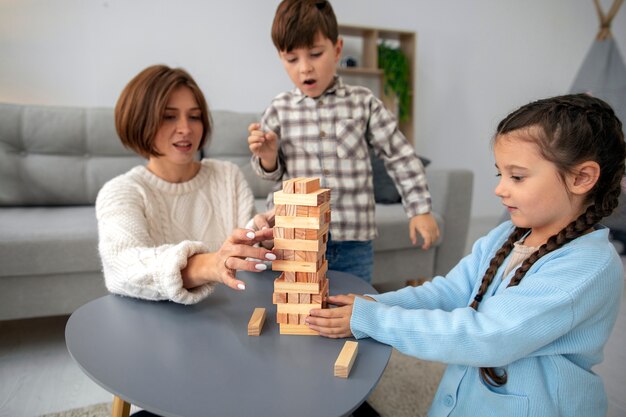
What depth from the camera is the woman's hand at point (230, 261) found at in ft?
2.50

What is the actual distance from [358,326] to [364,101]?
0.83 meters

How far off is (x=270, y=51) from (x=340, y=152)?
82.3 inches

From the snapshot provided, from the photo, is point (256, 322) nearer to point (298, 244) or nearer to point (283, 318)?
point (283, 318)

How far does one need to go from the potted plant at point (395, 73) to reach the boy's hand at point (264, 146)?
2.30 metres

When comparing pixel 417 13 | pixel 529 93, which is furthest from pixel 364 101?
pixel 529 93

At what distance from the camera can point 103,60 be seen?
2684 millimetres

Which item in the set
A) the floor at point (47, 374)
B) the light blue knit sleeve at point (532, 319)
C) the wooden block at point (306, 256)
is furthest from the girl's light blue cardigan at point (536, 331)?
the floor at point (47, 374)

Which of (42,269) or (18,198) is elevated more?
(18,198)

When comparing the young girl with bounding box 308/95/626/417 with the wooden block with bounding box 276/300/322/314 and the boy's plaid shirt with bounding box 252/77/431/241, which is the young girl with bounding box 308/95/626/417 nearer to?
the wooden block with bounding box 276/300/322/314

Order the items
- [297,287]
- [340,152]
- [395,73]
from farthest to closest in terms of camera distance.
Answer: [395,73]
[340,152]
[297,287]

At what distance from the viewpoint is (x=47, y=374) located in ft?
5.10

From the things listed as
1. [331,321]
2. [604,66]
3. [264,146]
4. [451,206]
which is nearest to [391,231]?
[451,206]

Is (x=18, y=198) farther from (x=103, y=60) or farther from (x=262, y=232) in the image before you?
(x=262, y=232)

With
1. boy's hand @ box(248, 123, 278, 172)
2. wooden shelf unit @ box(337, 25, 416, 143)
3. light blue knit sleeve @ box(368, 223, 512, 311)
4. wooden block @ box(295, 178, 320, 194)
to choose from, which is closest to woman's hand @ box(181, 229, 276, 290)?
wooden block @ box(295, 178, 320, 194)
